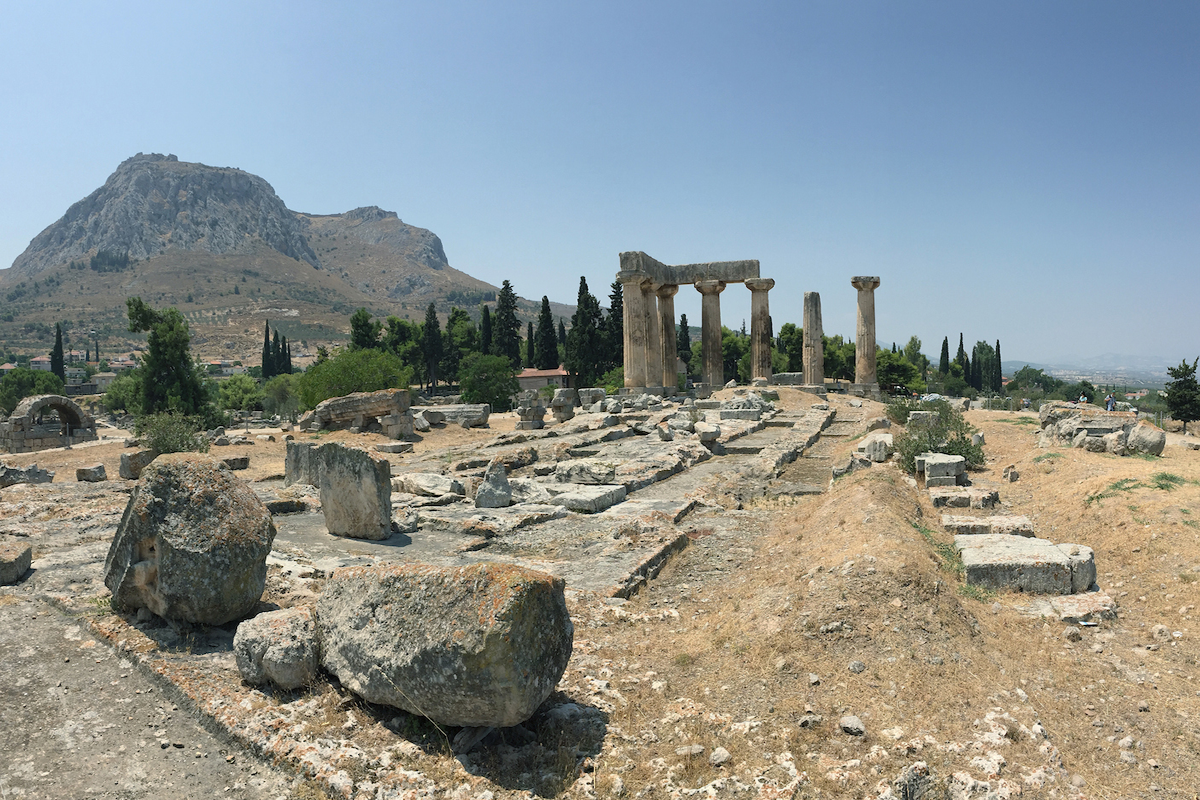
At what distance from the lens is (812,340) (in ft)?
116

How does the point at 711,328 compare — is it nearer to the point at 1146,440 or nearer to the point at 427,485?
the point at 1146,440

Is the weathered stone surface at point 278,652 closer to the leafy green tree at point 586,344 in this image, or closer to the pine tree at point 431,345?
the leafy green tree at point 586,344

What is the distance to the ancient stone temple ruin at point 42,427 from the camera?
1151 inches

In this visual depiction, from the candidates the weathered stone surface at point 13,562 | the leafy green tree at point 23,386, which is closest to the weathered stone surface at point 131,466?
the weathered stone surface at point 13,562

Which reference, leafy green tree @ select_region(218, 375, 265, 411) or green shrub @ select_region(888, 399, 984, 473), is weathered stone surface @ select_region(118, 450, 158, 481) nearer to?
green shrub @ select_region(888, 399, 984, 473)

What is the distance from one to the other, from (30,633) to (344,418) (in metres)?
23.1

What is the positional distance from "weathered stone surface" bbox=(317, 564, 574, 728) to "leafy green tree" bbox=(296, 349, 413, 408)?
3013 centimetres

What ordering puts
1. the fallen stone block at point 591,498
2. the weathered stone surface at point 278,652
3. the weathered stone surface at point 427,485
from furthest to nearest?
the weathered stone surface at point 427,485 < the fallen stone block at point 591,498 < the weathered stone surface at point 278,652

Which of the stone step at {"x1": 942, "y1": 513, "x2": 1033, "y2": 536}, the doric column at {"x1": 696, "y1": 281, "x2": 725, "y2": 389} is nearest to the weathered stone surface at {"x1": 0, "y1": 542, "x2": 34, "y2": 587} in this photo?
the stone step at {"x1": 942, "y1": 513, "x2": 1033, "y2": 536}

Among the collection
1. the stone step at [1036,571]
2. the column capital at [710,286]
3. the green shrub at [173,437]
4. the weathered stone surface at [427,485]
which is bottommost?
the stone step at [1036,571]

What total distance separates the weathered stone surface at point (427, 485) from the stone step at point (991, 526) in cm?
789

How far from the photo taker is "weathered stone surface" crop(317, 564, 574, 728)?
3.92 metres

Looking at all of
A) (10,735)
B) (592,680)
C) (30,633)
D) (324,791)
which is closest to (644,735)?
(592,680)

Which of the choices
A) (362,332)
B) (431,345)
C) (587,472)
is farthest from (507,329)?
(587,472)
